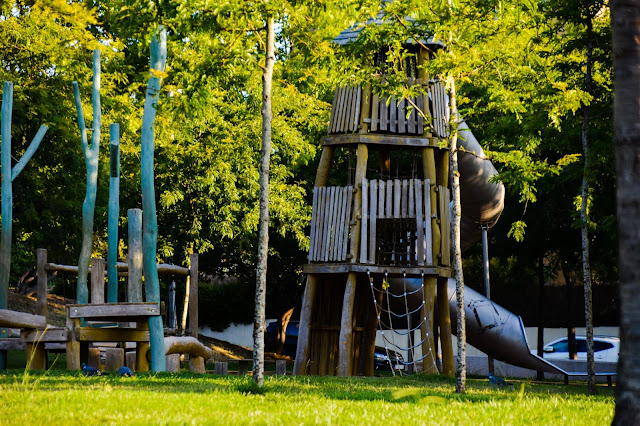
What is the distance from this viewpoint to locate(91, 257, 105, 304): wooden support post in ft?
62.2

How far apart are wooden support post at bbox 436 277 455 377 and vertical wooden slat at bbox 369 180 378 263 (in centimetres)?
225

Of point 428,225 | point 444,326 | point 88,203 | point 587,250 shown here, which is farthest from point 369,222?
point 88,203

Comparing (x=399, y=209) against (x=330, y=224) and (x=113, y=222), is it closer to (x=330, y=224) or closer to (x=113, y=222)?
(x=330, y=224)

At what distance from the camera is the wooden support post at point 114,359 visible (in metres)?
18.0

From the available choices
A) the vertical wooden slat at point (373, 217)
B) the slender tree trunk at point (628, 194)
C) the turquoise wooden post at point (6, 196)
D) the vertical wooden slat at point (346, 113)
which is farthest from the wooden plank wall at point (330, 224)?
the slender tree trunk at point (628, 194)

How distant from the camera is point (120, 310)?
632 inches

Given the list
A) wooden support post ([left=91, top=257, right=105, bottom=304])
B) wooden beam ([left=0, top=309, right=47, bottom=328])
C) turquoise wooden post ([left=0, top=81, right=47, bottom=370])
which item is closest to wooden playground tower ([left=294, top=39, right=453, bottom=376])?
wooden support post ([left=91, top=257, right=105, bottom=304])

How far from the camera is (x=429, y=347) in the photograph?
773 inches

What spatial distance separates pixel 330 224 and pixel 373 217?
103cm

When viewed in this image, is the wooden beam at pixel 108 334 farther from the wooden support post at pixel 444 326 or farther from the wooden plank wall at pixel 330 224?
the wooden support post at pixel 444 326

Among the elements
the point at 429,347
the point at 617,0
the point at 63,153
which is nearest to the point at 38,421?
the point at 617,0

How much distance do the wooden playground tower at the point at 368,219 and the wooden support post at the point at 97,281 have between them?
15.0 ft

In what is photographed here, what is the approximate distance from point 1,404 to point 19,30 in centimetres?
1862

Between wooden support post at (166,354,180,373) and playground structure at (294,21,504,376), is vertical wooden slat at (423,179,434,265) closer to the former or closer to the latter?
playground structure at (294,21,504,376)
